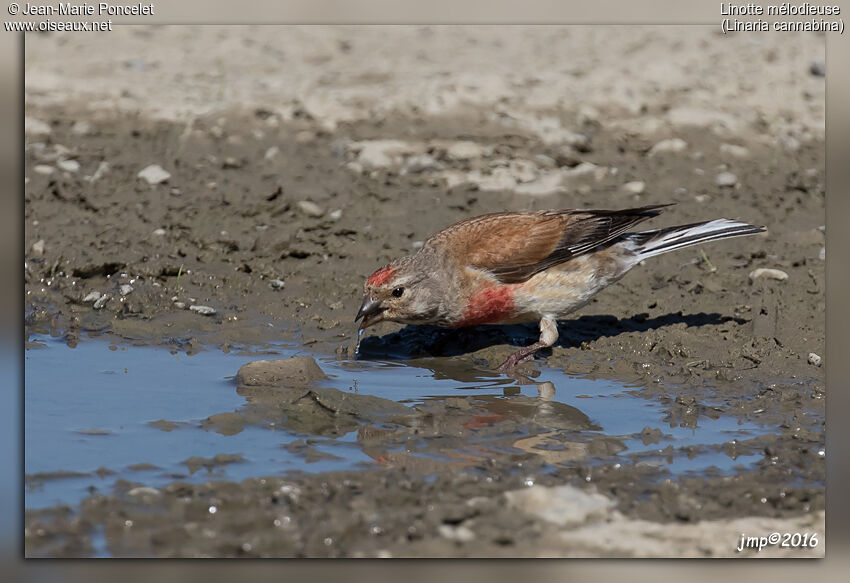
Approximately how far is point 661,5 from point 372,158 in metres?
2.80

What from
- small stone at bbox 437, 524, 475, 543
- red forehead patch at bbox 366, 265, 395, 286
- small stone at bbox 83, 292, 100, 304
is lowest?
small stone at bbox 437, 524, 475, 543

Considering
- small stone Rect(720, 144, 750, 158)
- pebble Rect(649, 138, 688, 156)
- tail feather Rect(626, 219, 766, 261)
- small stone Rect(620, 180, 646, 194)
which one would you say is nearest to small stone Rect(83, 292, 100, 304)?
tail feather Rect(626, 219, 766, 261)

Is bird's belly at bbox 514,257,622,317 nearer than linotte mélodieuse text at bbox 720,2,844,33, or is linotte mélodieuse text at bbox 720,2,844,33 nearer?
linotte mélodieuse text at bbox 720,2,844,33

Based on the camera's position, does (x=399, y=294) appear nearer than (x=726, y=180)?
Yes

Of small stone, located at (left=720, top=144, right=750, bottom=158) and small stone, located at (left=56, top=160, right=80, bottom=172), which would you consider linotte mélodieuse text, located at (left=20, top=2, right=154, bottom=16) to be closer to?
small stone, located at (left=56, top=160, right=80, bottom=172)

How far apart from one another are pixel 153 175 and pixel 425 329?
10.1 feet

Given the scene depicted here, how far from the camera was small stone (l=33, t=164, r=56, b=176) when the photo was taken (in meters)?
9.45

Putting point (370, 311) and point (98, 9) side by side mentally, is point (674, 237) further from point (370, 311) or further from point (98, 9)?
point (98, 9)

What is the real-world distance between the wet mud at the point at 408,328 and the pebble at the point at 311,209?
19 mm

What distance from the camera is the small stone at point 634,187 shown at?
936cm

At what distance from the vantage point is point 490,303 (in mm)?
6984

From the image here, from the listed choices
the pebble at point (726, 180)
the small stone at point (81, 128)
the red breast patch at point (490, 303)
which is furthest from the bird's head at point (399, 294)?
the small stone at point (81, 128)

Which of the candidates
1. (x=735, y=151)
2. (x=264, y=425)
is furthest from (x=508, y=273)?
(x=735, y=151)

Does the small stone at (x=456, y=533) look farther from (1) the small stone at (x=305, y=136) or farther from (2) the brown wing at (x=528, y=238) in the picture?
(1) the small stone at (x=305, y=136)
